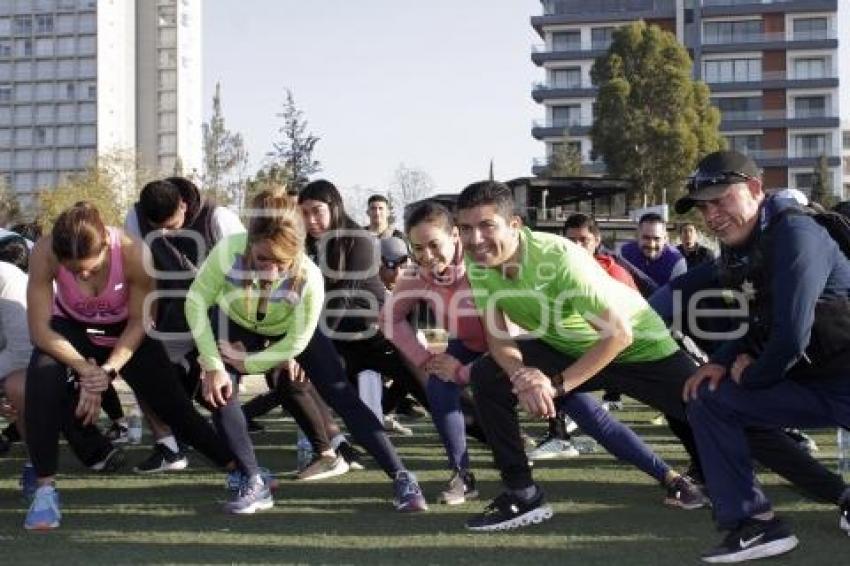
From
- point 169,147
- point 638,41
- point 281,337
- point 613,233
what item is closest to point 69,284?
point 281,337

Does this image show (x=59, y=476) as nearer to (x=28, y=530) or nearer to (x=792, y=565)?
(x=28, y=530)

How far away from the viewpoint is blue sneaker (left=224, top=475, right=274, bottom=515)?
591 cm

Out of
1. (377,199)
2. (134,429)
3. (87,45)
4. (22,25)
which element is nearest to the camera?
(134,429)

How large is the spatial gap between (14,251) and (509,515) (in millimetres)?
3827

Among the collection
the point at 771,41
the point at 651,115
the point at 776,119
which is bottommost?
the point at 651,115

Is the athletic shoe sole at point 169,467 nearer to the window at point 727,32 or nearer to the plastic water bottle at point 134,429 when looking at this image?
the plastic water bottle at point 134,429

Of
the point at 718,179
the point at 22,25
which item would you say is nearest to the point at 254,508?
the point at 718,179

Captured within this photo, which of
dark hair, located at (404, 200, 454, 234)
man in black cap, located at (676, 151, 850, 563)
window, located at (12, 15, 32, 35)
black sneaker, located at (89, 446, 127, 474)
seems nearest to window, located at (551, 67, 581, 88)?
window, located at (12, 15, 32, 35)

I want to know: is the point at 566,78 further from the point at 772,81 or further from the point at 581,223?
the point at 581,223

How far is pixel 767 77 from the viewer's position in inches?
3396

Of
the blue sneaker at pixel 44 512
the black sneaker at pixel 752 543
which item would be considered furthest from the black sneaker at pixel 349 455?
the black sneaker at pixel 752 543

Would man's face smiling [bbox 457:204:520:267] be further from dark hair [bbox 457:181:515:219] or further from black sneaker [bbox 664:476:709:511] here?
black sneaker [bbox 664:476:709:511]

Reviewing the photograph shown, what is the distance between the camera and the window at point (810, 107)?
86.6 m

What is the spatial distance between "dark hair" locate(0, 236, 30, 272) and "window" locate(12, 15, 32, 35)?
396 feet
